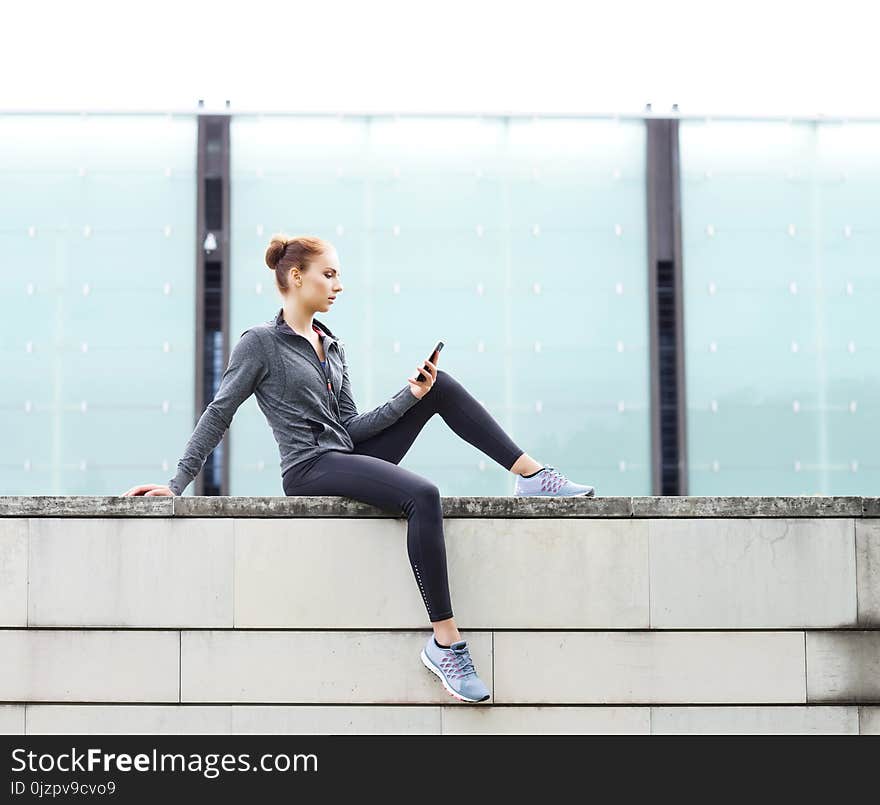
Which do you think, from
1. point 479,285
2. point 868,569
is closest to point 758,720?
point 868,569

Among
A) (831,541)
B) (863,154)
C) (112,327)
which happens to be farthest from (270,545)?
(863,154)

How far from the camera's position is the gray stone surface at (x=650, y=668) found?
240 inches

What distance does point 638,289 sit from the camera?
1307 centimetres

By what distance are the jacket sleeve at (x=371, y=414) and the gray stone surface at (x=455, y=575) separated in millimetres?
577

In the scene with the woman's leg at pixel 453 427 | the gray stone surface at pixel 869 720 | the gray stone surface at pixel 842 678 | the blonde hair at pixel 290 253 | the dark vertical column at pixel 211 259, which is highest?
the dark vertical column at pixel 211 259

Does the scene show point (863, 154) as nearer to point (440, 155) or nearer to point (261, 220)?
point (440, 155)

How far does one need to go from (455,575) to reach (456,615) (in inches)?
8.1

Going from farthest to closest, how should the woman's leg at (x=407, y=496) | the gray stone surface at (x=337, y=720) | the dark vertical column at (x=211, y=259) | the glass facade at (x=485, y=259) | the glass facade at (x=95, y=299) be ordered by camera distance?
the glass facade at (x=485, y=259), the dark vertical column at (x=211, y=259), the glass facade at (x=95, y=299), the gray stone surface at (x=337, y=720), the woman's leg at (x=407, y=496)

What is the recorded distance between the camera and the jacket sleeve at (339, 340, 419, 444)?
6.42 meters

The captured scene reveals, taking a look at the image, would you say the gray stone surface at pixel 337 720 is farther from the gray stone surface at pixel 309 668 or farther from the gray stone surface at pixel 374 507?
the gray stone surface at pixel 374 507

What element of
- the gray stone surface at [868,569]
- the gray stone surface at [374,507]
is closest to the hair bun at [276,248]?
the gray stone surface at [374,507]

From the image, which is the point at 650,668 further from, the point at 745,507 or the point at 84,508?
the point at 84,508

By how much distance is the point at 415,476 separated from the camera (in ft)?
19.8

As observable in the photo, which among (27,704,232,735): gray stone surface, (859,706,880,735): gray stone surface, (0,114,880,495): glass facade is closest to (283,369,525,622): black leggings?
(27,704,232,735): gray stone surface
